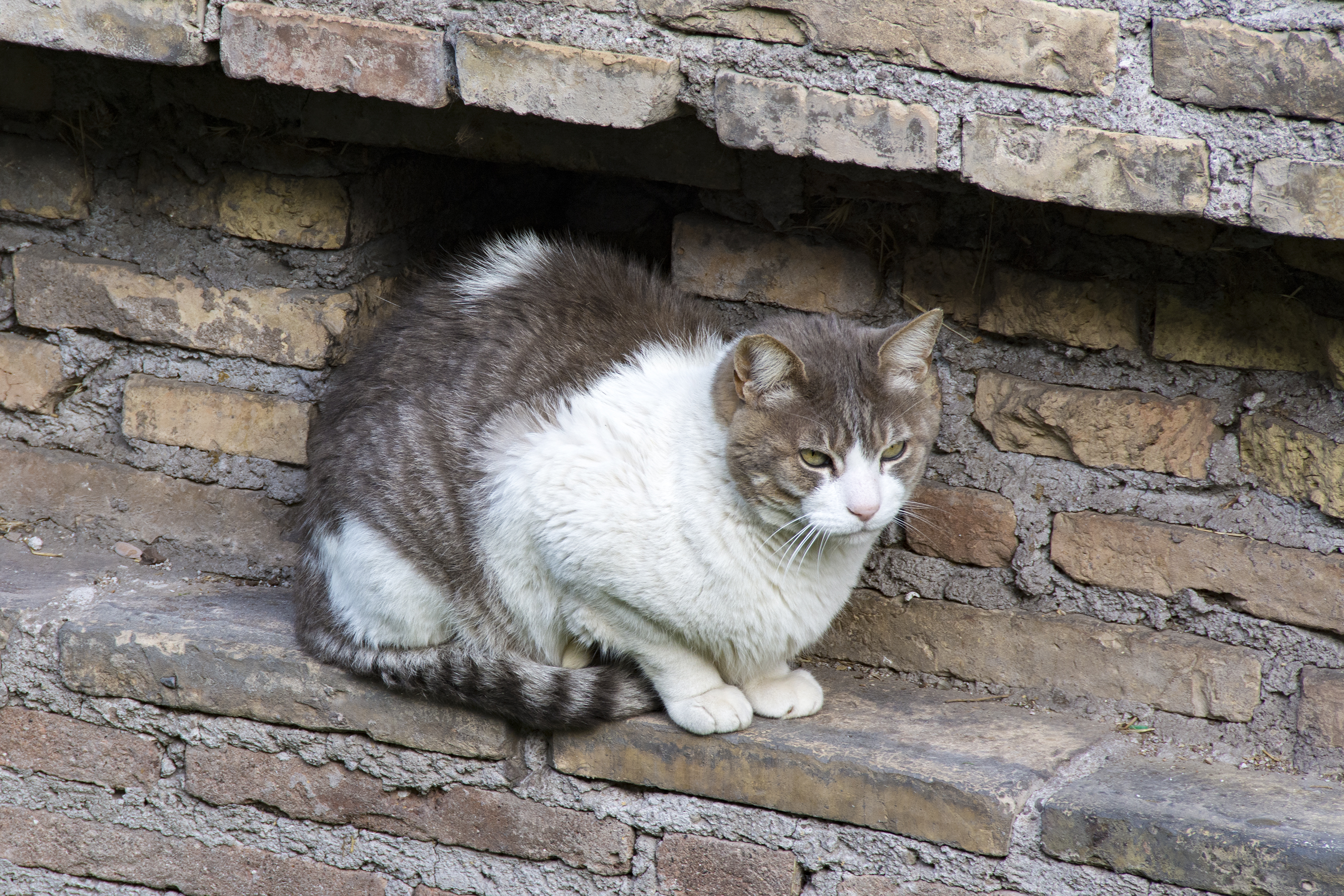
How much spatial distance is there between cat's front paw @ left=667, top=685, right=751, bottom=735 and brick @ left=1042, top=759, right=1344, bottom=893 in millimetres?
490

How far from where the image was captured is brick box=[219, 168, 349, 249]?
2125 mm

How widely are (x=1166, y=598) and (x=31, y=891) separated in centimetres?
225

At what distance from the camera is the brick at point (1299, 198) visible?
146 centimetres

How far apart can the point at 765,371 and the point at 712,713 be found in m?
0.57

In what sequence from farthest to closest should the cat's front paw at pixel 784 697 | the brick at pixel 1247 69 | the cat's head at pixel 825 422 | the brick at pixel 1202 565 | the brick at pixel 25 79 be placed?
the brick at pixel 25 79
the cat's front paw at pixel 784 697
the brick at pixel 1202 565
the cat's head at pixel 825 422
the brick at pixel 1247 69

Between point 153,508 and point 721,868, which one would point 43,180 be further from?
point 721,868

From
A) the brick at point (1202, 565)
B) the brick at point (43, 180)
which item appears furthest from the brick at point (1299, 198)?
the brick at point (43, 180)

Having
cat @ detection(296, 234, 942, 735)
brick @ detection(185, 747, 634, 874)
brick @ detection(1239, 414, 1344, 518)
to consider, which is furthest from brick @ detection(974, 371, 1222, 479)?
brick @ detection(185, 747, 634, 874)

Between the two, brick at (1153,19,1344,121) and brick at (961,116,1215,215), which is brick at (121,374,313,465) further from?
brick at (1153,19,1344,121)

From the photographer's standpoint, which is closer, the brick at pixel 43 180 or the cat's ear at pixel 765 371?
the cat's ear at pixel 765 371

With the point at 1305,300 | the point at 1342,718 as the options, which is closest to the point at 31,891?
the point at 1342,718

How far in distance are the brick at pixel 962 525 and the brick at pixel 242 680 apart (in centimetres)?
84

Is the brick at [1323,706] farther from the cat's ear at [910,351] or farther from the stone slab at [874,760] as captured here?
the cat's ear at [910,351]

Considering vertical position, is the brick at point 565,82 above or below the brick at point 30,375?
above
